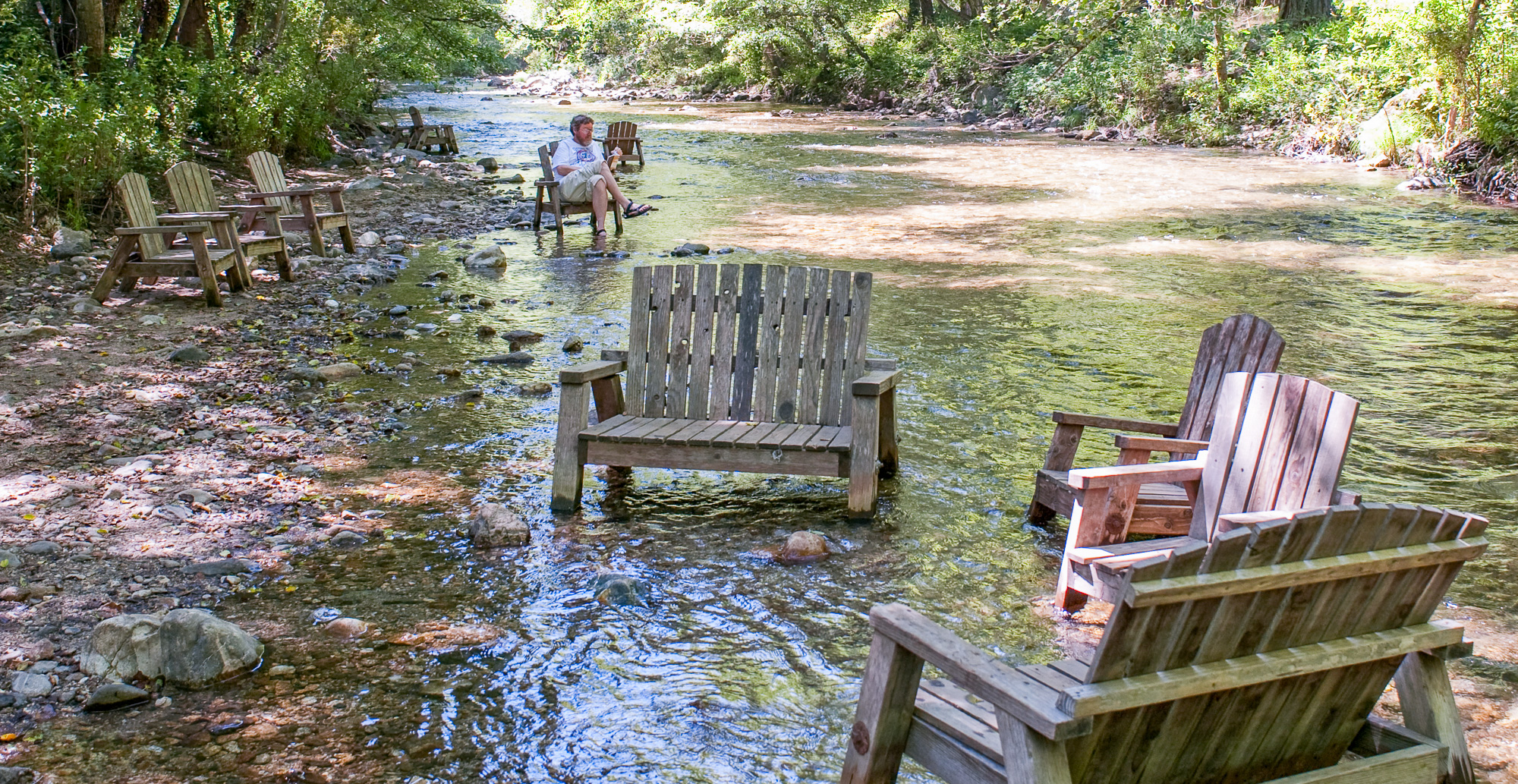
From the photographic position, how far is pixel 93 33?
11.8 metres

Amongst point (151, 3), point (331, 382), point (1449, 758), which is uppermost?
point (151, 3)

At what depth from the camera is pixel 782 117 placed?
30672 millimetres

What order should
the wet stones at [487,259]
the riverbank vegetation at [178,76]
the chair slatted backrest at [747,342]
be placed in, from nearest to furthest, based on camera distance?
the chair slatted backrest at [747,342], the riverbank vegetation at [178,76], the wet stones at [487,259]

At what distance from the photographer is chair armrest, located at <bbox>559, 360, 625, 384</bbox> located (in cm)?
472

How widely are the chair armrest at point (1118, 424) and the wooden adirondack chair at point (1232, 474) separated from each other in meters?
0.30

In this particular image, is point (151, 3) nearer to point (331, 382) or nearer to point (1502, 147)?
point (331, 382)

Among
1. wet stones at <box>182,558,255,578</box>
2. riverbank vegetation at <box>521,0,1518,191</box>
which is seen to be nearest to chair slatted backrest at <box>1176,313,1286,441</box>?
wet stones at <box>182,558,255,578</box>

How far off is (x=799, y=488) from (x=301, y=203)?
7047 mm

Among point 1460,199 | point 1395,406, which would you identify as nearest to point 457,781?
point 1395,406

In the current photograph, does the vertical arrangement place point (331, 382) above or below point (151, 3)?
below

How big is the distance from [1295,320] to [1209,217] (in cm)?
543

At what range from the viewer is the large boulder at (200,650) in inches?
133

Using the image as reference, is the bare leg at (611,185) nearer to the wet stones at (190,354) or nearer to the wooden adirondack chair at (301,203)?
the wooden adirondack chair at (301,203)

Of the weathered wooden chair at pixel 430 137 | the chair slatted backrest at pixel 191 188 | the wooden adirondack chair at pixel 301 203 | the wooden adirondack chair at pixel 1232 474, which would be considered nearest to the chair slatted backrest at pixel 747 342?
the wooden adirondack chair at pixel 1232 474
